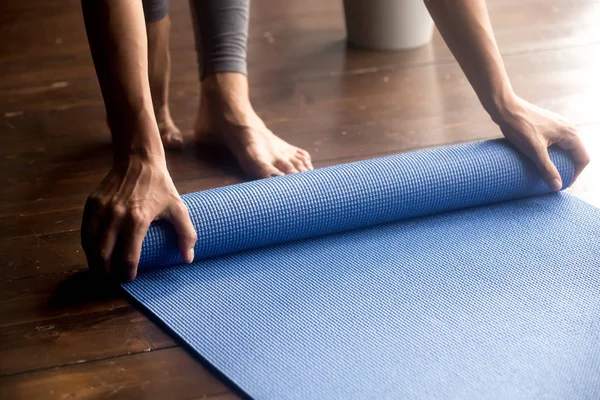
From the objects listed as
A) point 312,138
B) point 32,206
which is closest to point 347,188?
point 312,138

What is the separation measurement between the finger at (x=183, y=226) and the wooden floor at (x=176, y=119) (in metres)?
0.13

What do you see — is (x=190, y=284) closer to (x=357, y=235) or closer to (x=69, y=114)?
(x=357, y=235)

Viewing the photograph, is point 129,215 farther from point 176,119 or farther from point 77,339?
point 176,119

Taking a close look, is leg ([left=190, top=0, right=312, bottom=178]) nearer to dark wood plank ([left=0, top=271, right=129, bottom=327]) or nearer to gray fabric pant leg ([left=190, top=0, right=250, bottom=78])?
gray fabric pant leg ([left=190, top=0, right=250, bottom=78])

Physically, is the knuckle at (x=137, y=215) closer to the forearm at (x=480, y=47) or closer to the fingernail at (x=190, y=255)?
the fingernail at (x=190, y=255)

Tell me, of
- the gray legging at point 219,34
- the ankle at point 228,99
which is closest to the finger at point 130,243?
the ankle at point 228,99

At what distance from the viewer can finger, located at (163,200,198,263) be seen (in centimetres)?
→ 128

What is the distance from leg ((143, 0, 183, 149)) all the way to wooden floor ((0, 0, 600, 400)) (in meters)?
0.08

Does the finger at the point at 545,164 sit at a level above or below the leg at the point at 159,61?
below

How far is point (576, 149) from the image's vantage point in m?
1.51

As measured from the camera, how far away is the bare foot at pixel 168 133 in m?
1.80

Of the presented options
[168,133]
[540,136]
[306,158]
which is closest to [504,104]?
[540,136]

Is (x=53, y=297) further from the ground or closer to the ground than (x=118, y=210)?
closer to the ground

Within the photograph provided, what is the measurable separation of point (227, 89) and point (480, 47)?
58 cm
